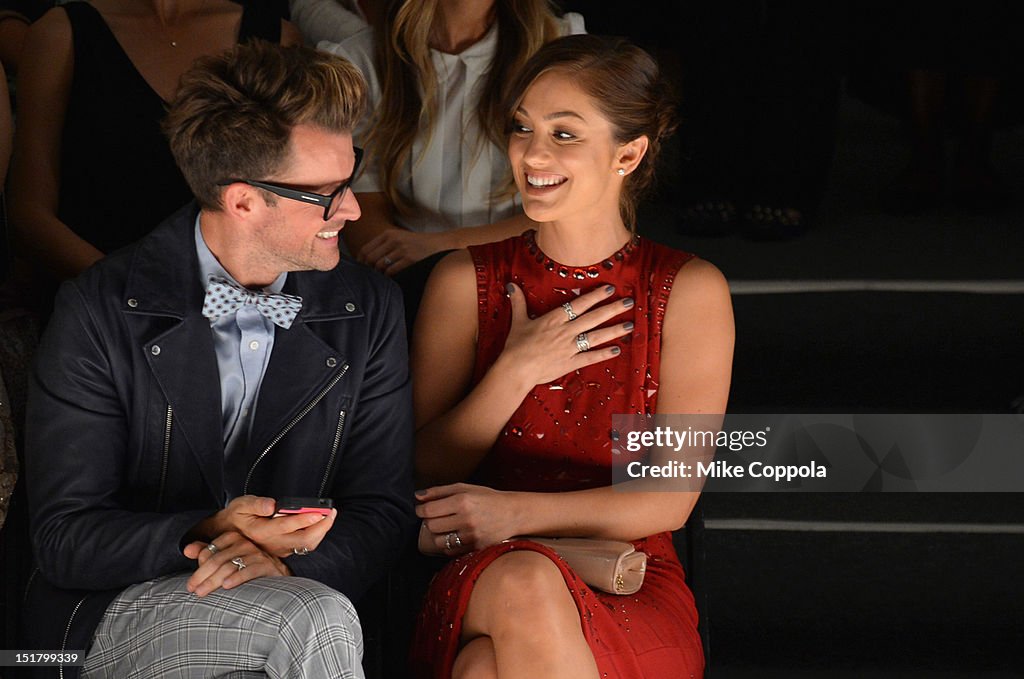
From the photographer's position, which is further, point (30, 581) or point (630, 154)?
point (630, 154)

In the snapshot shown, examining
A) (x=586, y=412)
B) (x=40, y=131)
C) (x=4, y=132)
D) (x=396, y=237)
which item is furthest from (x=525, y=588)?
(x=40, y=131)

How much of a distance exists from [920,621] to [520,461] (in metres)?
1.20

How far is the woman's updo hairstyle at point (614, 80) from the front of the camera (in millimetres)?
2377

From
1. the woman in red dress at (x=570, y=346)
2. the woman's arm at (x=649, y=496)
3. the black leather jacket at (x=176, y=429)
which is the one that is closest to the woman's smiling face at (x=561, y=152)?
the woman in red dress at (x=570, y=346)

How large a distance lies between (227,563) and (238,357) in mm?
390

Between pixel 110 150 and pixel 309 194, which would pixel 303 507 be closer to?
pixel 309 194

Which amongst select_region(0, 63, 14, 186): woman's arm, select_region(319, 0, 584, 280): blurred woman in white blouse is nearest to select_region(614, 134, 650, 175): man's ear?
select_region(319, 0, 584, 280): blurred woman in white blouse

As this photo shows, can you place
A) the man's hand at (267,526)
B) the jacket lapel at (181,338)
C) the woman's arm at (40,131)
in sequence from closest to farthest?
the man's hand at (267,526) → the jacket lapel at (181,338) → the woman's arm at (40,131)

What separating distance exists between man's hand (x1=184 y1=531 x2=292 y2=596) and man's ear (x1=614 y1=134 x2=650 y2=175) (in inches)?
38.0

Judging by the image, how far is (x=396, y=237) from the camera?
107 inches

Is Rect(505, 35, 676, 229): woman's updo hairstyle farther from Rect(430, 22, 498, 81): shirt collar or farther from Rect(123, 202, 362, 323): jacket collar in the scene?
Rect(123, 202, 362, 323): jacket collar

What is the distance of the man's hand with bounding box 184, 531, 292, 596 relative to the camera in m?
1.86

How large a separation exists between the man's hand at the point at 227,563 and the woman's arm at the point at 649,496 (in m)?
0.38

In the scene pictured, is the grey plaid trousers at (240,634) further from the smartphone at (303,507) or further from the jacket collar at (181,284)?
the jacket collar at (181,284)
